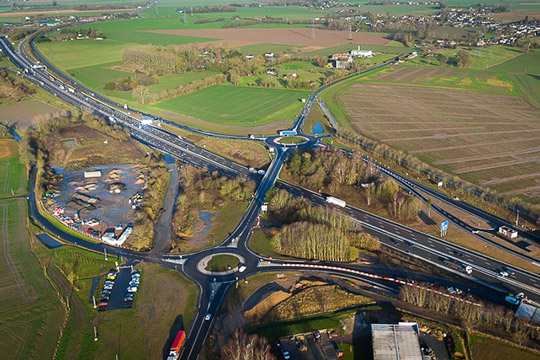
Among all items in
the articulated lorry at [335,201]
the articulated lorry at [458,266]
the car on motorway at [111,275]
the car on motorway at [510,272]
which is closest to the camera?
the car on motorway at [510,272]

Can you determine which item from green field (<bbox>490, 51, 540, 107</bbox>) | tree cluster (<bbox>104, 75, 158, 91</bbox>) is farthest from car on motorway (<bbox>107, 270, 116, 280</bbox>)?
green field (<bbox>490, 51, 540, 107</bbox>)

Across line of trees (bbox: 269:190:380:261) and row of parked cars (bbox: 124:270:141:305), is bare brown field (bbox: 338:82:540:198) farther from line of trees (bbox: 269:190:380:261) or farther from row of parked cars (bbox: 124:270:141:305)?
row of parked cars (bbox: 124:270:141:305)

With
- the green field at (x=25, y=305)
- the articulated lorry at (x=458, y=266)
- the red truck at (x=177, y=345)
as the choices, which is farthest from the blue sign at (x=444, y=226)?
the green field at (x=25, y=305)

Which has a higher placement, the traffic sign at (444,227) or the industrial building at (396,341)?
the traffic sign at (444,227)

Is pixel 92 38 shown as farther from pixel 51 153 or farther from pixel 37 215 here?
pixel 37 215

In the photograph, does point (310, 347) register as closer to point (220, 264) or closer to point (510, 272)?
point (220, 264)

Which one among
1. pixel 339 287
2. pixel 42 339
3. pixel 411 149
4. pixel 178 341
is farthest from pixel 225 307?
pixel 411 149

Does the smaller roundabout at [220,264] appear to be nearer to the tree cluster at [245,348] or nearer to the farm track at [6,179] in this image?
the tree cluster at [245,348]
